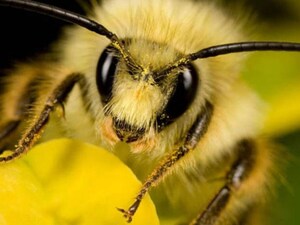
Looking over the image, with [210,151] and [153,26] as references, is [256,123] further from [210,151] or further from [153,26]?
[153,26]

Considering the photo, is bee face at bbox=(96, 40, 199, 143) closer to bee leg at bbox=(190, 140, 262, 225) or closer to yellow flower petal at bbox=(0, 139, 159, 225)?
yellow flower petal at bbox=(0, 139, 159, 225)

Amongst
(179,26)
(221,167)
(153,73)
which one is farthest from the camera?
(221,167)

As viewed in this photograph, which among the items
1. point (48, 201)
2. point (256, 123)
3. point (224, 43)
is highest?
point (224, 43)

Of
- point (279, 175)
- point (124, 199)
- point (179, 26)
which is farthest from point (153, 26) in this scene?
point (279, 175)

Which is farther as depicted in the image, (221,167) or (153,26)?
(221,167)

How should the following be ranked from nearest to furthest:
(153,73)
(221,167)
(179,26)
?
(153,73), (179,26), (221,167)

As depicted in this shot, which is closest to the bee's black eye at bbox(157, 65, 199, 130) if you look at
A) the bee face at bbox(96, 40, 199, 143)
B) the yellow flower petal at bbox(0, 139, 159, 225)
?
the bee face at bbox(96, 40, 199, 143)

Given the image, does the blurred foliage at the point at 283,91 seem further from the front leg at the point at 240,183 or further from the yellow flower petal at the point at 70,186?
the yellow flower petal at the point at 70,186

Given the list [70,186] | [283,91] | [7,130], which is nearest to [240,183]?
[70,186]
